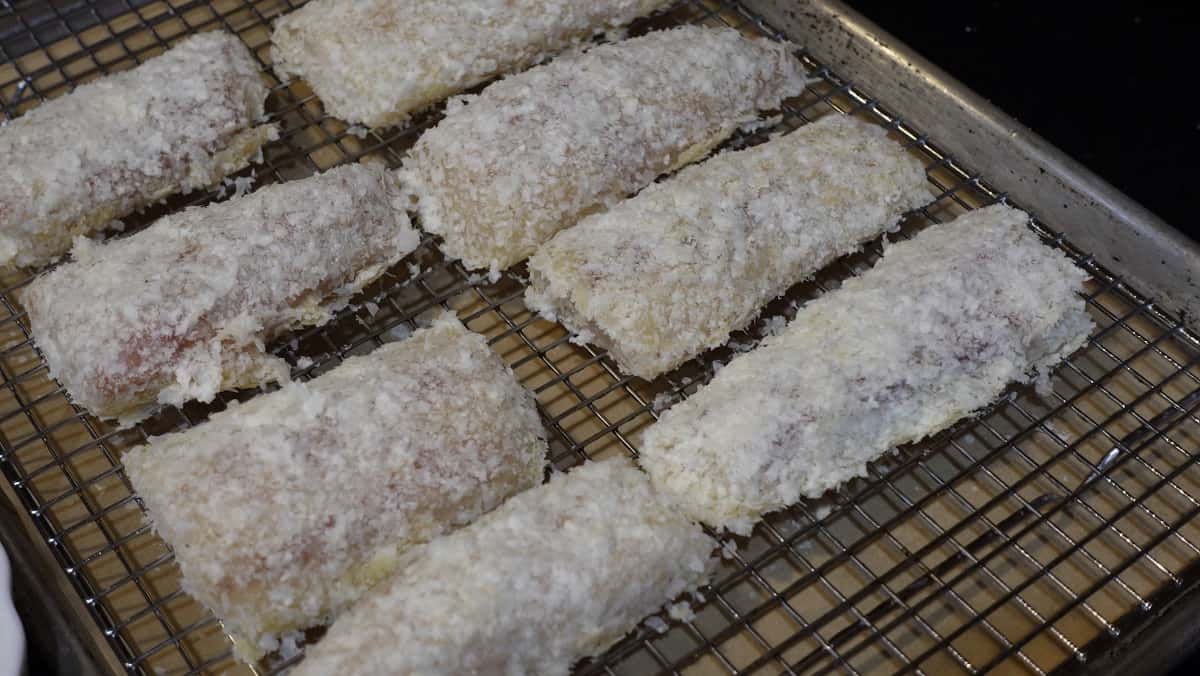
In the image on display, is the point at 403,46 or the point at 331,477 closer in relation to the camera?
the point at 331,477

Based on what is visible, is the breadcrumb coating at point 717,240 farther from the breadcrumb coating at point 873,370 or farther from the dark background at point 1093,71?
the dark background at point 1093,71

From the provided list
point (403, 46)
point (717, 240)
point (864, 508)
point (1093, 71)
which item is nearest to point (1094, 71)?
point (1093, 71)

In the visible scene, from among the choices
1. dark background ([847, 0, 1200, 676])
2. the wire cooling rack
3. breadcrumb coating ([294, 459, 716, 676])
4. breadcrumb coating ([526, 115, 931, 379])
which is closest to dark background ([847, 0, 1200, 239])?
dark background ([847, 0, 1200, 676])

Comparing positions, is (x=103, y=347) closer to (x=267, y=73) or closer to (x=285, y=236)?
(x=285, y=236)

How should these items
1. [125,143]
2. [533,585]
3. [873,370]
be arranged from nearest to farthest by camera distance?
[533,585]
[873,370]
[125,143]

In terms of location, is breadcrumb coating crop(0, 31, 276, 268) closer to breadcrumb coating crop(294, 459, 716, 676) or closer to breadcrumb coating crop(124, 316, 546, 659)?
breadcrumb coating crop(124, 316, 546, 659)

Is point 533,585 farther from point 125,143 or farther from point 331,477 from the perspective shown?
point 125,143

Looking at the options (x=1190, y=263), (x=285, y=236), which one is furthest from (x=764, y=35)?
(x=285, y=236)
